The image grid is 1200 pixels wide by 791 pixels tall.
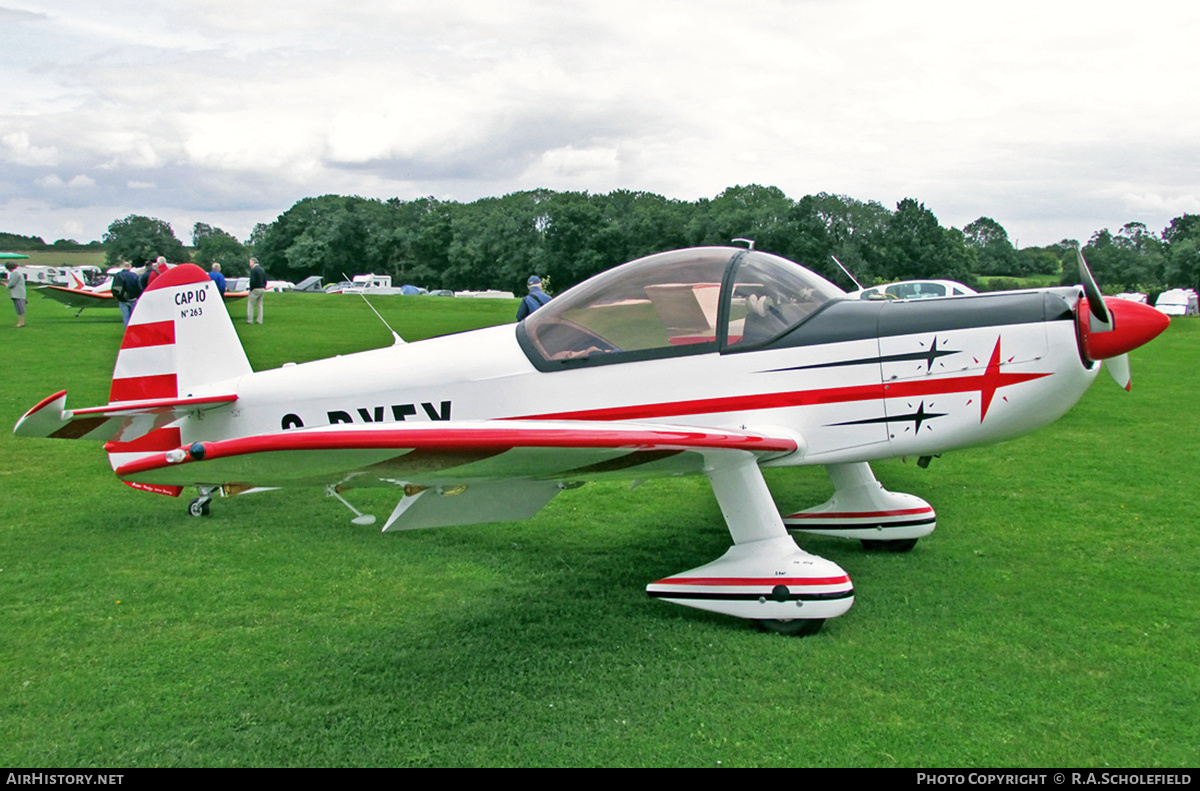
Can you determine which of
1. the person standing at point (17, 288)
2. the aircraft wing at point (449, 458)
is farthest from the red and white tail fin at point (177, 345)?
the person standing at point (17, 288)

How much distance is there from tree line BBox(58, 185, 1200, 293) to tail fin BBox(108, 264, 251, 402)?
1089 inches

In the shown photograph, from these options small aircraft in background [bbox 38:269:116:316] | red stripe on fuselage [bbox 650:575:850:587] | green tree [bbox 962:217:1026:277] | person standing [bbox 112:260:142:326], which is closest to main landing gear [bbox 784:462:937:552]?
red stripe on fuselage [bbox 650:575:850:587]

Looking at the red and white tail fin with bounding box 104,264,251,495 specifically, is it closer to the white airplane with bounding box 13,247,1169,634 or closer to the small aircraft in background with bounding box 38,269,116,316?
the white airplane with bounding box 13,247,1169,634

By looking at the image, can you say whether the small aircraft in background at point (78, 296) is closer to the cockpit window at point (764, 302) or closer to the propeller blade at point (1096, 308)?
the cockpit window at point (764, 302)

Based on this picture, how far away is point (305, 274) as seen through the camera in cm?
8894

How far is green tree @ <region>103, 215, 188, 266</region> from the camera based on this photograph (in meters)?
80.5

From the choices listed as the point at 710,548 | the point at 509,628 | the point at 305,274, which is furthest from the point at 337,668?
the point at 305,274

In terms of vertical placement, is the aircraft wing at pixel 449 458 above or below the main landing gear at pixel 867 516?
above

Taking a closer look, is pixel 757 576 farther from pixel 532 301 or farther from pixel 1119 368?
pixel 532 301

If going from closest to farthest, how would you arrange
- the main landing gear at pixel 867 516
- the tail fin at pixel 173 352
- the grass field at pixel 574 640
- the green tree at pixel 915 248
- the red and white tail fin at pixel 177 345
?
the grass field at pixel 574 640
the main landing gear at pixel 867 516
the tail fin at pixel 173 352
the red and white tail fin at pixel 177 345
the green tree at pixel 915 248

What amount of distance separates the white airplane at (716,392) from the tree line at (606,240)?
26.9 metres

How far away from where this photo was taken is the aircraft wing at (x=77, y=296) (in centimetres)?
2406

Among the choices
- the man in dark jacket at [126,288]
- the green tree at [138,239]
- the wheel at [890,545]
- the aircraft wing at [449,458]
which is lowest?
the wheel at [890,545]

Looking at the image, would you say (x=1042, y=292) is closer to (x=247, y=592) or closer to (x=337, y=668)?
(x=337, y=668)
